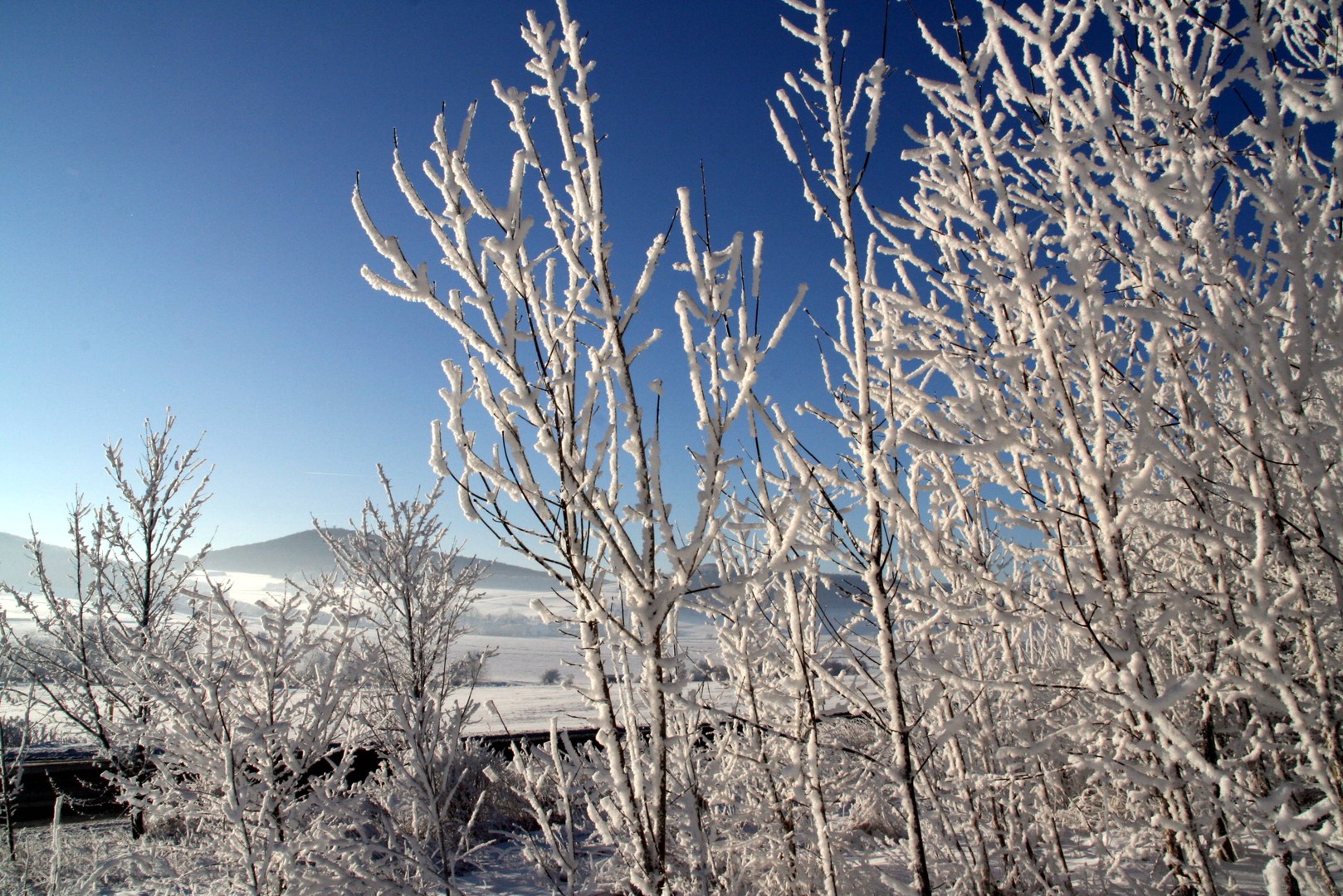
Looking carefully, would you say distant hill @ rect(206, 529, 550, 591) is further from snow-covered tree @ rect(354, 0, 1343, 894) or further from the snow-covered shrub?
snow-covered tree @ rect(354, 0, 1343, 894)

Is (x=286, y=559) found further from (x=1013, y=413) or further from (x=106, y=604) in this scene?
(x=1013, y=413)

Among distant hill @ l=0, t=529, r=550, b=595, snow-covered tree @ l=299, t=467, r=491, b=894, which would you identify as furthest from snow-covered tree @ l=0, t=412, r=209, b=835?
distant hill @ l=0, t=529, r=550, b=595

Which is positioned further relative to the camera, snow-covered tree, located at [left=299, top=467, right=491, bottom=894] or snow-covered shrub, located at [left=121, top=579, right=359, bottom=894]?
snow-covered tree, located at [left=299, top=467, right=491, bottom=894]

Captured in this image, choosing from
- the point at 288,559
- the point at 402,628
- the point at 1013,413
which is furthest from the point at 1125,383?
the point at 288,559

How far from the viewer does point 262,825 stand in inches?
144

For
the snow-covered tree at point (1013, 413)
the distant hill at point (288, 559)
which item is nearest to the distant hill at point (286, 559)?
the distant hill at point (288, 559)

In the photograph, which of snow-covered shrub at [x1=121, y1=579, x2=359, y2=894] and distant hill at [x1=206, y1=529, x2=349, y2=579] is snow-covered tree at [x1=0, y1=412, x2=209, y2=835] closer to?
snow-covered shrub at [x1=121, y1=579, x2=359, y2=894]

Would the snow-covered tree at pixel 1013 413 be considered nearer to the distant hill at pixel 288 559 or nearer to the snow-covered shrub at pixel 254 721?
the snow-covered shrub at pixel 254 721

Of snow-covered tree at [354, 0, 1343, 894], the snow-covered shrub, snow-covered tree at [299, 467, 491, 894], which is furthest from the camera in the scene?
snow-covered tree at [299, 467, 491, 894]

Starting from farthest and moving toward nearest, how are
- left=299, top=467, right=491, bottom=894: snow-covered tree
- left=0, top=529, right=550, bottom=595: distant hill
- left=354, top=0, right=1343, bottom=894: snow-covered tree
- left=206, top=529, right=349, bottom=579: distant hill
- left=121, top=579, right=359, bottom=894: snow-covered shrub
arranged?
left=206, top=529, right=349, bottom=579: distant hill
left=0, top=529, right=550, bottom=595: distant hill
left=299, top=467, right=491, bottom=894: snow-covered tree
left=121, top=579, right=359, bottom=894: snow-covered shrub
left=354, top=0, right=1343, bottom=894: snow-covered tree

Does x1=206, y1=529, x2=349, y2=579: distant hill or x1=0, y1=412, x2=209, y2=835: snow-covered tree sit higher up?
x1=206, y1=529, x2=349, y2=579: distant hill

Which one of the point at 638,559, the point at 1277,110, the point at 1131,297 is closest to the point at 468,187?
the point at 638,559

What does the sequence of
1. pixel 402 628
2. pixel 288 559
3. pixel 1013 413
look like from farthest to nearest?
pixel 288 559, pixel 402 628, pixel 1013 413

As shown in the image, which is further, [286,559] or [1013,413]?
[286,559]
